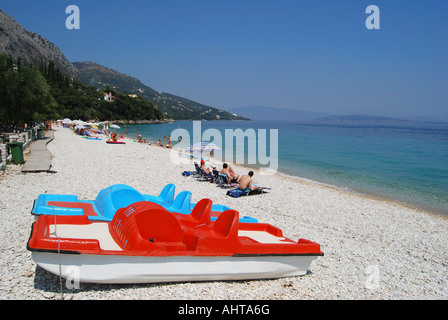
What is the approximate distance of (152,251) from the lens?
4.37 meters

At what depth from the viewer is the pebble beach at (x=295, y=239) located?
4.53 metres

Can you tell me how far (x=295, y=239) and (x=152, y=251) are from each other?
4270mm

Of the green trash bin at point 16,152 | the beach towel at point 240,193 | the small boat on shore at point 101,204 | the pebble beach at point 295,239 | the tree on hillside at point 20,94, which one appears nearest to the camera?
the pebble beach at point 295,239

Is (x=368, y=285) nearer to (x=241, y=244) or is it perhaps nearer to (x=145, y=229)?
(x=241, y=244)

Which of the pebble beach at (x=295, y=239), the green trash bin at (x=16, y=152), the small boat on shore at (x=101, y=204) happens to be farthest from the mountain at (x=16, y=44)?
the small boat on shore at (x=101, y=204)

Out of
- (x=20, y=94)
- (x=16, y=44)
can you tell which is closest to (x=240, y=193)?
(x=20, y=94)

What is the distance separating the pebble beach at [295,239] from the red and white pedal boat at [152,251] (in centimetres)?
23

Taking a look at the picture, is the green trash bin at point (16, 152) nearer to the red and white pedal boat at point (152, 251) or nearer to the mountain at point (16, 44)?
the red and white pedal boat at point (152, 251)

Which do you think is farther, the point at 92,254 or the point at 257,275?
the point at 257,275

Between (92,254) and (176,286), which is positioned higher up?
(92,254)

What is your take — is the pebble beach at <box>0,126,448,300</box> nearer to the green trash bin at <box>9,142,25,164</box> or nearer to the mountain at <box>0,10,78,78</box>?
the green trash bin at <box>9,142,25,164</box>

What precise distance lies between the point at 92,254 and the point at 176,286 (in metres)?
1.35

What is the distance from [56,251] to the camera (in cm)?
393
